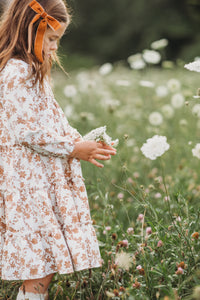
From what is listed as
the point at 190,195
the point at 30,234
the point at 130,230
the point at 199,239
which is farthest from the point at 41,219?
the point at 190,195

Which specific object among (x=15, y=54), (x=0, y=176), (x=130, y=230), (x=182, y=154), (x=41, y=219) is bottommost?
(x=182, y=154)

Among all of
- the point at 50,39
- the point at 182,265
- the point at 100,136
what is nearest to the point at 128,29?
the point at 50,39

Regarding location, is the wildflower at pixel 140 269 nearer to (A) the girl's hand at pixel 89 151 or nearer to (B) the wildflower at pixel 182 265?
(B) the wildflower at pixel 182 265

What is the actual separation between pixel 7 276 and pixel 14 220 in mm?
204

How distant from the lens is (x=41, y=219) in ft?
5.00

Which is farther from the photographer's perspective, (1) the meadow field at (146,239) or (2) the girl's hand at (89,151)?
(2) the girl's hand at (89,151)

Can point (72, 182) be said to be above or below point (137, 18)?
above

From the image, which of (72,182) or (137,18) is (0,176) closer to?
(72,182)

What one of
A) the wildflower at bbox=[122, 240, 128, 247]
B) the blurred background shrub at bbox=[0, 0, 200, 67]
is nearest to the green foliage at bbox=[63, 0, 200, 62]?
the blurred background shrub at bbox=[0, 0, 200, 67]

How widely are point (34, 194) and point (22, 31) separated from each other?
0.63 m

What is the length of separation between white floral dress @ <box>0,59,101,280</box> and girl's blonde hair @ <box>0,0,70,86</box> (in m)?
0.04

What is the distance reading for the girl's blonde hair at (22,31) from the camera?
5.23 ft

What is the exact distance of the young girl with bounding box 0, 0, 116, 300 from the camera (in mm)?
1509

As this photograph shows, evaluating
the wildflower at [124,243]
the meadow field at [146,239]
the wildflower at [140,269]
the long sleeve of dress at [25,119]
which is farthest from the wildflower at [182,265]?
the long sleeve of dress at [25,119]
